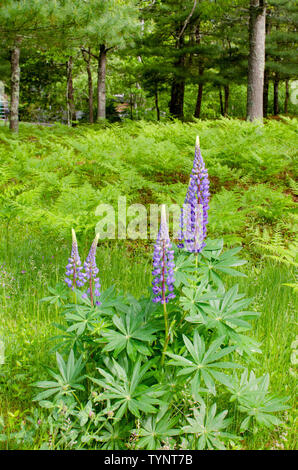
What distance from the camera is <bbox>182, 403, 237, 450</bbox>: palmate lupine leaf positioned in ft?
5.82

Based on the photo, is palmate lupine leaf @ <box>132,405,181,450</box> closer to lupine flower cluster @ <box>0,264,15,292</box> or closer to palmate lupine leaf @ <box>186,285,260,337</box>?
palmate lupine leaf @ <box>186,285,260,337</box>

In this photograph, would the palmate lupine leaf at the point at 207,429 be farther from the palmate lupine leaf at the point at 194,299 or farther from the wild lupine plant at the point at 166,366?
the palmate lupine leaf at the point at 194,299

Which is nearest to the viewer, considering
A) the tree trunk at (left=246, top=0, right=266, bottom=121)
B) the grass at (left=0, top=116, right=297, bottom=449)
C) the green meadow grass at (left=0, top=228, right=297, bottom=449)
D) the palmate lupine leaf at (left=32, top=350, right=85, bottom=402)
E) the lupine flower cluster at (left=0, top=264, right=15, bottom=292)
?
the palmate lupine leaf at (left=32, top=350, right=85, bottom=402)

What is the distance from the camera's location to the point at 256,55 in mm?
10000

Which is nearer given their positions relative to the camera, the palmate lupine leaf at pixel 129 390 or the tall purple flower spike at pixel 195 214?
the palmate lupine leaf at pixel 129 390

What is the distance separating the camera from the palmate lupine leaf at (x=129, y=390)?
173cm

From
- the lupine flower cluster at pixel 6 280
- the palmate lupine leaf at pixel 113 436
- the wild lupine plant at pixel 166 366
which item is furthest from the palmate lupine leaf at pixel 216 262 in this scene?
the lupine flower cluster at pixel 6 280

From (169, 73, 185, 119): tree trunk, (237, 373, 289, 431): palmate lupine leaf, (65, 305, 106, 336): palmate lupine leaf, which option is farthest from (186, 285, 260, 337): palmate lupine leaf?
(169, 73, 185, 119): tree trunk

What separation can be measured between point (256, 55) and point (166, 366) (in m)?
9.91

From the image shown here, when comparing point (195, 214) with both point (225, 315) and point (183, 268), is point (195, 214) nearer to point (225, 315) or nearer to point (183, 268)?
point (183, 268)

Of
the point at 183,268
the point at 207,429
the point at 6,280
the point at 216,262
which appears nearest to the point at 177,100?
the point at 6,280

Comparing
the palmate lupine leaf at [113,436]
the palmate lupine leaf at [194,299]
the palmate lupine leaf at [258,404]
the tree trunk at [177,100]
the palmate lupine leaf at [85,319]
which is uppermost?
the tree trunk at [177,100]

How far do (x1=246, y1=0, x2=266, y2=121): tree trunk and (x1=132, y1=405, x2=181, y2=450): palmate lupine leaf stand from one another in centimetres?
928
